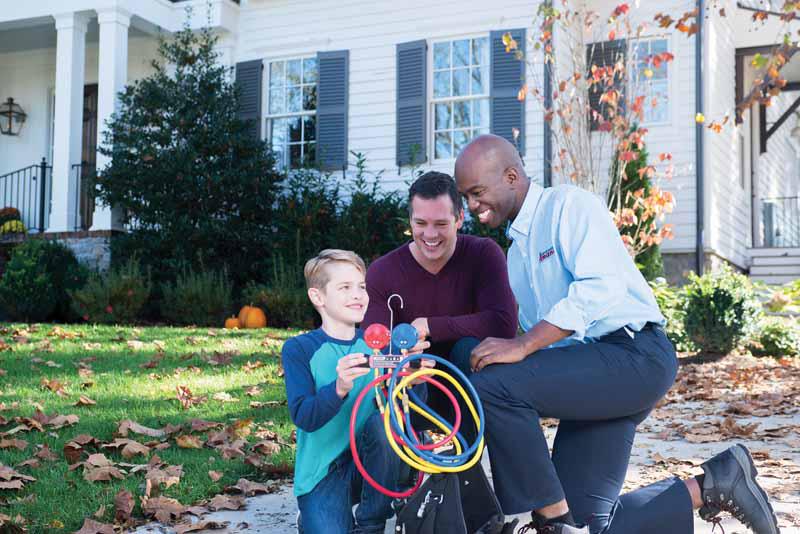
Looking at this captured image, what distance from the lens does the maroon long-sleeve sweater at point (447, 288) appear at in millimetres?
3555

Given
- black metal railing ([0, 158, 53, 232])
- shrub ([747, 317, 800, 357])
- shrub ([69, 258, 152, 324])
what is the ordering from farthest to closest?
black metal railing ([0, 158, 53, 232]), shrub ([69, 258, 152, 324]), shrub ([747, 317, 800, 357])

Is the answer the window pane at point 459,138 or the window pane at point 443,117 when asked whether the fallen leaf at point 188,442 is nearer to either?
the window pane at point 459,138

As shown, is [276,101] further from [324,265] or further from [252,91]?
[324,265]

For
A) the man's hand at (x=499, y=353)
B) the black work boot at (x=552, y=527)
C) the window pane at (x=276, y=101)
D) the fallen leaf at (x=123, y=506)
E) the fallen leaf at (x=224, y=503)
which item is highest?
the window pane at (x=276, y=101)

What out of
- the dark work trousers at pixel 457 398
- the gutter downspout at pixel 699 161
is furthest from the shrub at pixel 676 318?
the dark work trousers at pixel 457 398

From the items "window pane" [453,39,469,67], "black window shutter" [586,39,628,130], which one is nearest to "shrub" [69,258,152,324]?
"window pane" [453,39,469,67]

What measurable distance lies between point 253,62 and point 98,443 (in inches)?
401

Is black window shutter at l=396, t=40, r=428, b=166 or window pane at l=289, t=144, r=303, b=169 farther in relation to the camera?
window pane at l=289, t=144, r=303, b=169

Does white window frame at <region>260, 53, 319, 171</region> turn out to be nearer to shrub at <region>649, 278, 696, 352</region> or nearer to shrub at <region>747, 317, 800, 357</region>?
shrub at <region>649, 278, 696, 352</region>

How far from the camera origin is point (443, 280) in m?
3.64

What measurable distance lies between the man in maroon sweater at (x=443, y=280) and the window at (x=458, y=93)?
29.2ft

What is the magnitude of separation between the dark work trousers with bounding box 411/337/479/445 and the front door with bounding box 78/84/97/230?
476 inches

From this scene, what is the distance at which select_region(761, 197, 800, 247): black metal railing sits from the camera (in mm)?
17483

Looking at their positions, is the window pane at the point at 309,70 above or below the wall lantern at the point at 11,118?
above
